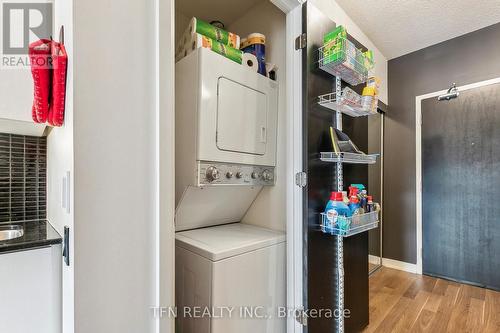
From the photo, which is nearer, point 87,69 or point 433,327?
point 87,69

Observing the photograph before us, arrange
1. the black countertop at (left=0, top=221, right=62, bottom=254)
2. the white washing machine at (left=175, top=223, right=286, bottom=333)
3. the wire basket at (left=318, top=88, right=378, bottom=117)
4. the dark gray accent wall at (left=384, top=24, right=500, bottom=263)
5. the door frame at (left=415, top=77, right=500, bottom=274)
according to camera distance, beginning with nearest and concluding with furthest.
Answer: the black countertop at (left=0, top=221, right=62, bottom=254)
the white washing machine at (left=175, top=223, right=286, bottom=333)
the wire basket at (left=318, top=88, right=378, bottom=117)
the dark gray accent wall at (left=384, top=24, right=500, bottom=263)
the door frame at (left=415, top=77, right=500, bottom=274)

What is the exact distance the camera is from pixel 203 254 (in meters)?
1.30

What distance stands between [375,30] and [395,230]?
8.50 ft

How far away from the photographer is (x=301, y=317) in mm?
1467

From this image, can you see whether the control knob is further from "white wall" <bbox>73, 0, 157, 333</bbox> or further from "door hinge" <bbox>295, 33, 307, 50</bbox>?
"door hinge" <bbox>295, 33, 307, 50</bbox>

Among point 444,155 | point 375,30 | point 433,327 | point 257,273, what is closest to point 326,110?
point 257,273

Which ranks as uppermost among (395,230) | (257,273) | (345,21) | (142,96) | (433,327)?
(345,21)

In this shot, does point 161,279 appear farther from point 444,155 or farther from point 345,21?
point 444,155

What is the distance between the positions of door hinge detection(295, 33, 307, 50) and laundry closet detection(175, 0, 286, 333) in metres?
0.26

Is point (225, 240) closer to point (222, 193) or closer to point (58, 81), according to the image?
point (222, 193)

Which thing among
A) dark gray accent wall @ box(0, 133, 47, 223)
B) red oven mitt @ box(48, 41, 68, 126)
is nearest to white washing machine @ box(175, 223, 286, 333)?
red oven mitt @ box(48, 41, 68, 126)

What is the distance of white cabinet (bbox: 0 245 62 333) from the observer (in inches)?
44.9

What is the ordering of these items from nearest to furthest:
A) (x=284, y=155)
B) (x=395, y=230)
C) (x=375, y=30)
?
(x=284, y=155) < (x=375, y=30) < (x=395, y=230)

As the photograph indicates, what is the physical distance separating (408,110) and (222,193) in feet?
9.95
